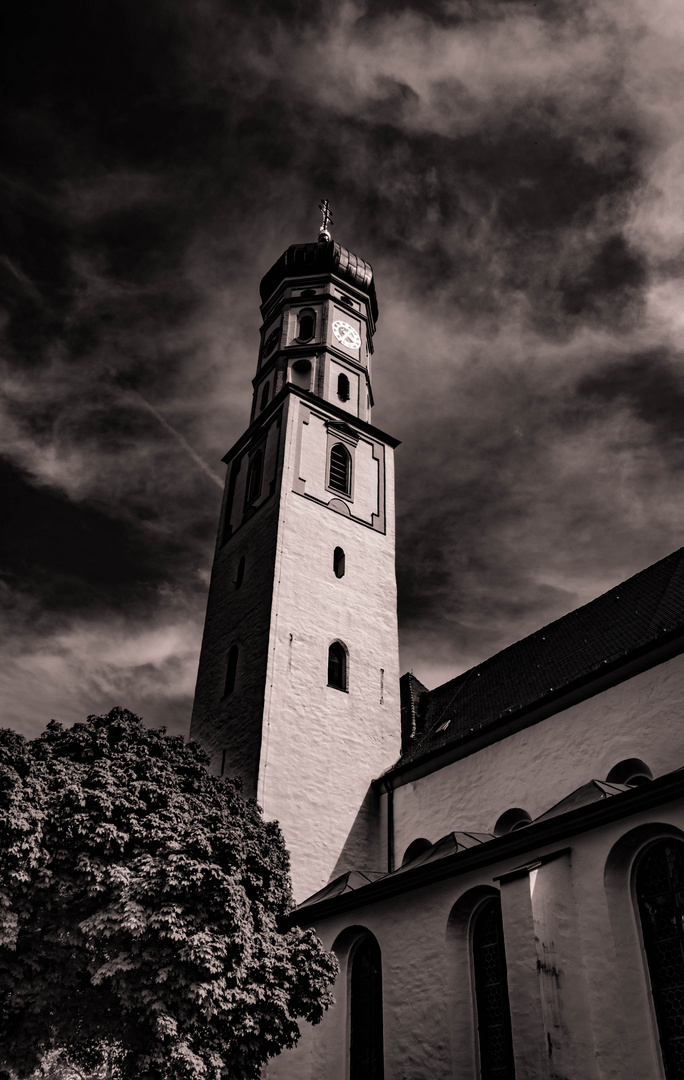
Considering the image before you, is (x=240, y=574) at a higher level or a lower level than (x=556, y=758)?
higher

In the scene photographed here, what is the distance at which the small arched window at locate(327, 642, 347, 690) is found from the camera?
68.0ft

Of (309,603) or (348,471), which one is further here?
(348,471)

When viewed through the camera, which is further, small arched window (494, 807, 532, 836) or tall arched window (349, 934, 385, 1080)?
small arched window (494, 807, 532, 836)

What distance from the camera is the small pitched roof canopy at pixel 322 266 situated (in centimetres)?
3180

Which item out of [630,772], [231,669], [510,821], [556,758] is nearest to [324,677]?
[231,669]

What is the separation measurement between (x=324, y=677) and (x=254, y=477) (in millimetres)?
7953

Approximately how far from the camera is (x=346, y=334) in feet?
98.2

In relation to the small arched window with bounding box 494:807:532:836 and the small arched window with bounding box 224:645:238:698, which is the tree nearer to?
the small arched window with bounding box 494:807:532:836

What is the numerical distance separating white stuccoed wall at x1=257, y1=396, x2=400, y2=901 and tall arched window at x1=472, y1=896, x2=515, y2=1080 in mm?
A: 5554

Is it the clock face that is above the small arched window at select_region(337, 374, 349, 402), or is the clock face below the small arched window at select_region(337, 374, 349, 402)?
above

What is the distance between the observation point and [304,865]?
57.0ft

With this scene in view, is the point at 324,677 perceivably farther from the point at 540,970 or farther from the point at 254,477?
the point at 540,970

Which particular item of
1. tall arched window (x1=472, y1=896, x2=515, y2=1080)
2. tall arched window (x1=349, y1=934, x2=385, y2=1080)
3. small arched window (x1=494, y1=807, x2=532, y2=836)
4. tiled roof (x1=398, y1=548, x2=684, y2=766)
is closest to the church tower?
tiled roof (x1=398, y1=548, x2=684, y2=766)

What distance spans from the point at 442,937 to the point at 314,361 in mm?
19951
